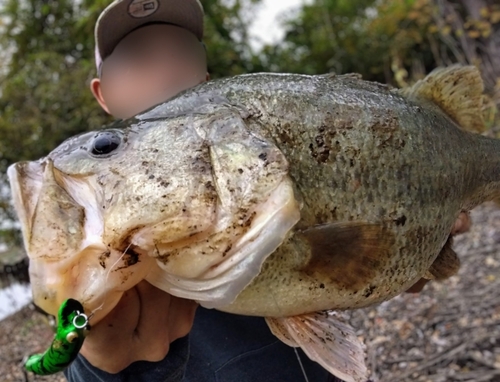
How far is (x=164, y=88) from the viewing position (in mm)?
→ 1778

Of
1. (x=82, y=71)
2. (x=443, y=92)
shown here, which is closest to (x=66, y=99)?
(x=82, y=71)

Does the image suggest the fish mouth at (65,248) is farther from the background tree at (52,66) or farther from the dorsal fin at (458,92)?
the background tree at (52,66)

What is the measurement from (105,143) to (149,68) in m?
0.76

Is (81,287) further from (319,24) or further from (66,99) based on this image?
(319,24)

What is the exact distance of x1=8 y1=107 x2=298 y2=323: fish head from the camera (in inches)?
37.7

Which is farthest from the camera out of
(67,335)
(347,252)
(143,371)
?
(143,371)

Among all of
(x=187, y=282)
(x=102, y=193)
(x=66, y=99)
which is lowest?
(x=66, y=99)

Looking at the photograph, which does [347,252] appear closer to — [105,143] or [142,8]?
[105,143]

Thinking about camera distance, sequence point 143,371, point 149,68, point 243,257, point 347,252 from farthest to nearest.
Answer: point 149,68
point 143,371
point 347,252
point 243,257

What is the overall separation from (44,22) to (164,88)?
6.99m

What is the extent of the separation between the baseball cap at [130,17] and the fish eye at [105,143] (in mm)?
916

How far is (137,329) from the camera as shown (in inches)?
48.3

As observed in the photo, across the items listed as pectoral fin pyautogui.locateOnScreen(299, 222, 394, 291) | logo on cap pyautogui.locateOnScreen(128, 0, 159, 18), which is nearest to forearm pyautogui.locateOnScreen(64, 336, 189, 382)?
pectoral fin pyautogui.locateOnScreen(299, 222, 394, 291)

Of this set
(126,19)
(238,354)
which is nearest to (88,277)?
(238,354)
